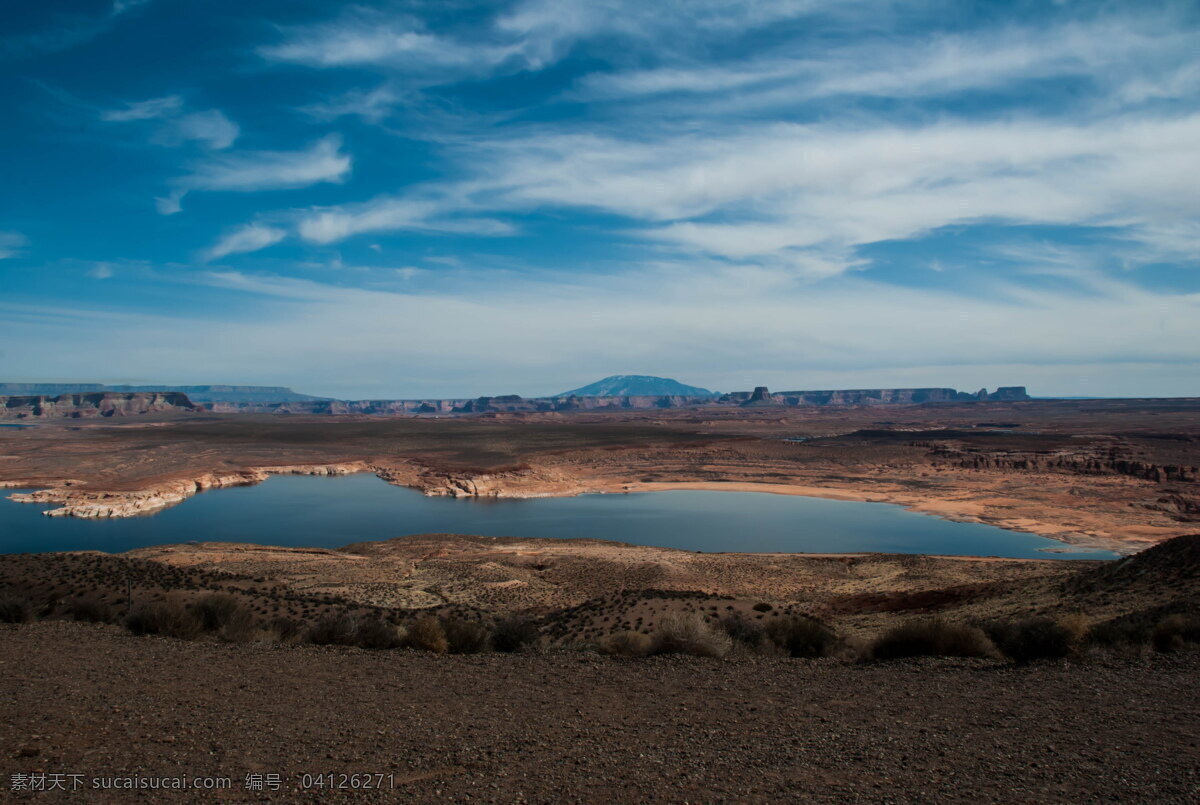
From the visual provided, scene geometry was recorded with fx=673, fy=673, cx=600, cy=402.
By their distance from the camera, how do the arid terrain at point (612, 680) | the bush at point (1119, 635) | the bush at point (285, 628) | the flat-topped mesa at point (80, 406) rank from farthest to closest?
the flat-topped mesa at point (80, 406) < the bush at point (285, 628) < the bush at point (1119, 635) < the arid terrain at point (612, 680)

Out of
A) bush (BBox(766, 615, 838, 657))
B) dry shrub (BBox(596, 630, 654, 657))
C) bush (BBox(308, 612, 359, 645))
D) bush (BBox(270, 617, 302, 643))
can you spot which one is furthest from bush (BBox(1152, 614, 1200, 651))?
bush (BBox(270, 617, 302, 643))

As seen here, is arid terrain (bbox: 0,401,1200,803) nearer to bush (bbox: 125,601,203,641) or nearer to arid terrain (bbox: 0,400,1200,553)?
bush (bbox: 125,601,203,641)

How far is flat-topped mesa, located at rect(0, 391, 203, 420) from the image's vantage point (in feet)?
547

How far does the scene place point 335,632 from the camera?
11.7 m

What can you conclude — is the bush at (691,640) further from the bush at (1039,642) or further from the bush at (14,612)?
the bush at (14,612)

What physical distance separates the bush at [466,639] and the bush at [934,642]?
6511mm

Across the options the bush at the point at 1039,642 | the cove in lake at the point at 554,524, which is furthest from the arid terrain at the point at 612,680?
the cove in lake at the point at 554,524

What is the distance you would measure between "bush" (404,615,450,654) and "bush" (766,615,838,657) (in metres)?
5.70

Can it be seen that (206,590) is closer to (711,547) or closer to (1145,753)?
(1145,753)

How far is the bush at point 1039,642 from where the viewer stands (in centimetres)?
965

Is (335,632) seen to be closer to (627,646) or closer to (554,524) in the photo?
(627,646)

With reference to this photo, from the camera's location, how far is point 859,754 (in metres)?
6.39

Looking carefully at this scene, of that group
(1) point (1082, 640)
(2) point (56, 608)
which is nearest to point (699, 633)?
(1) point (1082, 640)

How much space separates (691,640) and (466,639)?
3.90 metres
